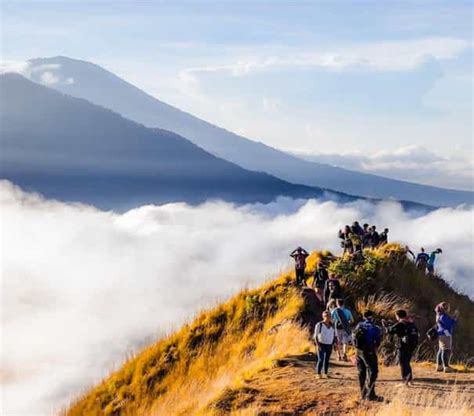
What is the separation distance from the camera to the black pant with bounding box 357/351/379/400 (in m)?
13.8

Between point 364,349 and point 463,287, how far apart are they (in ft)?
66.8

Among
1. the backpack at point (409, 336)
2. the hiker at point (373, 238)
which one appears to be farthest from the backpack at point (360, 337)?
the hiker at point (373, 238)

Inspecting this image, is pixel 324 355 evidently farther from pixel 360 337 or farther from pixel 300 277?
pixel 300 277

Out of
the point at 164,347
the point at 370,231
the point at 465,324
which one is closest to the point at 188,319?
the point at 164,347

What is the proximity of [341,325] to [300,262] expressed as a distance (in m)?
6.31

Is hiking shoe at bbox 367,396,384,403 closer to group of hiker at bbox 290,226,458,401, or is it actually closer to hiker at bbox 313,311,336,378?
group of hiker at bbox 290,226,458,401

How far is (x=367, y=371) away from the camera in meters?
14.2

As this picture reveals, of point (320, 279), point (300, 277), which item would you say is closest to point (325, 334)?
point (320, 279)

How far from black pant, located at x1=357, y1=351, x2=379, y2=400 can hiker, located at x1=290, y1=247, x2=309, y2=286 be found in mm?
8723

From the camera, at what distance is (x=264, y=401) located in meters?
14.7

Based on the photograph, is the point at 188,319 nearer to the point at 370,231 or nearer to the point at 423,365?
the point at 370,231

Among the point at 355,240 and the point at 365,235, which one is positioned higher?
the point at 365,235

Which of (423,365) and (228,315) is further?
(228,315)

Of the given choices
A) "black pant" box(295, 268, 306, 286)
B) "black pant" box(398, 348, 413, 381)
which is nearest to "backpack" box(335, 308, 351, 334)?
"black pant" box(398, 348, 413, 381)
